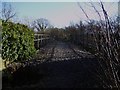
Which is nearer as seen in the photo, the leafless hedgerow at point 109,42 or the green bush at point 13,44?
the leafless hedgerow at point 109,42

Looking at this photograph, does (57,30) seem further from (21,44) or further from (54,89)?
(54,89)

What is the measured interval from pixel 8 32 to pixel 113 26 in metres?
A: 9.40

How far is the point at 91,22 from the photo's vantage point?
10.6 ft

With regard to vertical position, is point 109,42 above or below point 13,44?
above

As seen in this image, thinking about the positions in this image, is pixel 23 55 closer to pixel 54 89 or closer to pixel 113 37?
pixel 54 89

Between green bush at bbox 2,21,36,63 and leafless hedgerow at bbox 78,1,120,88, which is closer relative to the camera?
leafless hedgerow at bbox 78,1,120,88

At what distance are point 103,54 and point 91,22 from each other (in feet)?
1.26

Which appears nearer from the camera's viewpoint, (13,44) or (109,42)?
(109,42)

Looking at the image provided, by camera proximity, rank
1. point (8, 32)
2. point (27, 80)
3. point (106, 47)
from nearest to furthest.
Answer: point (106, 47)
point (27, 80)
point (8, 32)

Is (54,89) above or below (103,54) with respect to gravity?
below

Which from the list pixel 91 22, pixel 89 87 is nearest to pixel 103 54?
pixel 91 22

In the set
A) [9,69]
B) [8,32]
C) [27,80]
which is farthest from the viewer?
[8,32]

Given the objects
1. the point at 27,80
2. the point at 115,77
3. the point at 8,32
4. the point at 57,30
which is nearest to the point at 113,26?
the point at 115,77

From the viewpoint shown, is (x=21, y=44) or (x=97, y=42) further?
(x=21, y=44)
